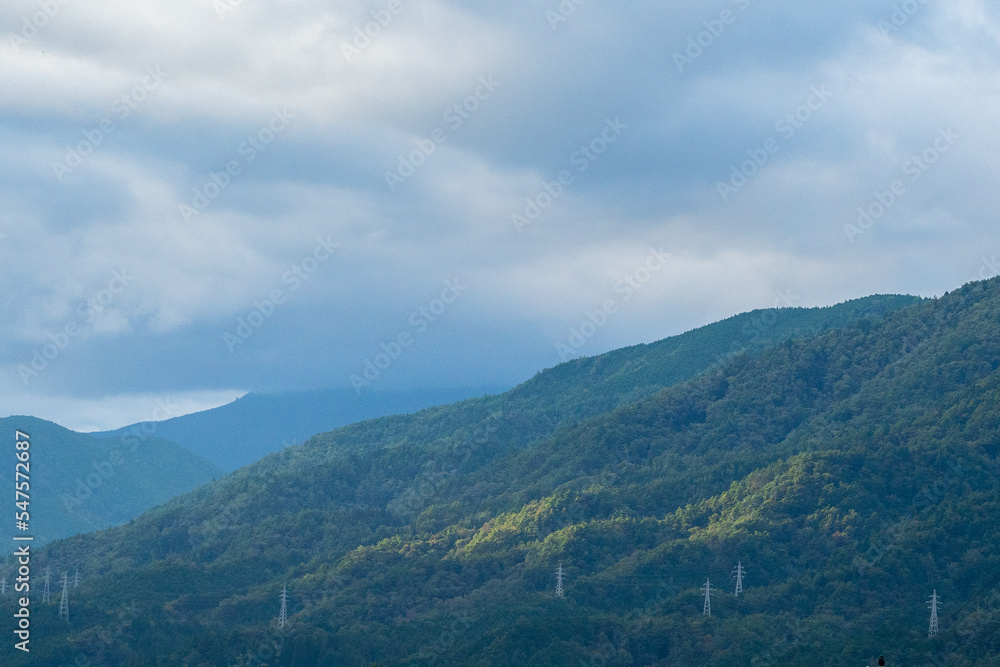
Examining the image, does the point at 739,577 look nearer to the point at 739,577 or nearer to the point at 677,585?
the point at 739,577

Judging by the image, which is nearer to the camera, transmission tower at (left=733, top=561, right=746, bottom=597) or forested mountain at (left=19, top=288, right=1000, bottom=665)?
forested mountain at (left=19, top=288, right=1000, bottom=665)

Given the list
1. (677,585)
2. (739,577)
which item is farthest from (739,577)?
(677,585)

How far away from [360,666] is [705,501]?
190 ft

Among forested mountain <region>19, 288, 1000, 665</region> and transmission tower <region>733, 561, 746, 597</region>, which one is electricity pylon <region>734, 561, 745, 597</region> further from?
forested mountain <region>19, 288, 1000, 665</region>

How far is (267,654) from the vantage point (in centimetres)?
15325

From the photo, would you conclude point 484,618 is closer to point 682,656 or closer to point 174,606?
point 682,656

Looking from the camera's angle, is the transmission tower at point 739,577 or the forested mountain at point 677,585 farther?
the transmission tower at point 739,577

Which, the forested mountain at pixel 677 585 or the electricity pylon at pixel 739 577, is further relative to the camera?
the electricity pylon at pixel 739 577

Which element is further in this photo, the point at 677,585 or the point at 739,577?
the point at 677,585

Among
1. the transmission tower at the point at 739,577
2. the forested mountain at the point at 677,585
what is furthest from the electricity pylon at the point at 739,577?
the forested mountain at the point at 677,585

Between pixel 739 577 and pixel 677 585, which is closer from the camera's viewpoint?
pixel 739 577

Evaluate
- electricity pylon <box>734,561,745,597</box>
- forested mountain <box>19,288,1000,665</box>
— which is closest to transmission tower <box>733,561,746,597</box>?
electricity pylon <box>734,561,745,597</box>

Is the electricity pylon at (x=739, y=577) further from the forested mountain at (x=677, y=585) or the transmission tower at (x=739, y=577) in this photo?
the forested mountain at (x=677, y=585)

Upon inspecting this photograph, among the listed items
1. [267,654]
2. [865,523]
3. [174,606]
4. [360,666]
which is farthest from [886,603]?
[174,606]
